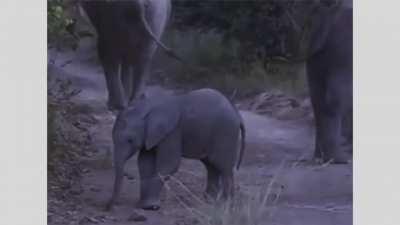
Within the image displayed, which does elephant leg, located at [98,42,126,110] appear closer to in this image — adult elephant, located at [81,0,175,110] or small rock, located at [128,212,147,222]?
adult elephant, located at [81,0,175,110]

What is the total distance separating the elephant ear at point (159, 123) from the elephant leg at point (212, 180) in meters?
0.21

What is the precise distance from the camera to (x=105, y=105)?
3.39m

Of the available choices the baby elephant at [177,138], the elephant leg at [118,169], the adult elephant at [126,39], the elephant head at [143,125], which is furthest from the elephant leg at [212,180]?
the adult elephant at [126,39]

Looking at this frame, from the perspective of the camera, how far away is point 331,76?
347 centimetres

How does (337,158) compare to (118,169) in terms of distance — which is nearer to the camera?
(118,169)

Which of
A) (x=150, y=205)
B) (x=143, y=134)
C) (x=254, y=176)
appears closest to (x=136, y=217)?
(x=150, y=205)

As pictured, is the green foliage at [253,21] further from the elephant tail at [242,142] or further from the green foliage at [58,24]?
the green foliage at [58,24]

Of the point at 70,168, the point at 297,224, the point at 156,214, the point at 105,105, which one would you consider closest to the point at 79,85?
the point at 105,105

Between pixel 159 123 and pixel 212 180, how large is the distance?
0.33m

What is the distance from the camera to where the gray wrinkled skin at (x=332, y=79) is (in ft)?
11.3

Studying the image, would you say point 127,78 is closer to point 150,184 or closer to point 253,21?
point 150,184

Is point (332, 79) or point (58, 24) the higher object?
point (58, 24)

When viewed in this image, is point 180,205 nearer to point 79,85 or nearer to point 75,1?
point 79,85

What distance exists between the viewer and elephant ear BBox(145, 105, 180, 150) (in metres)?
3.35
